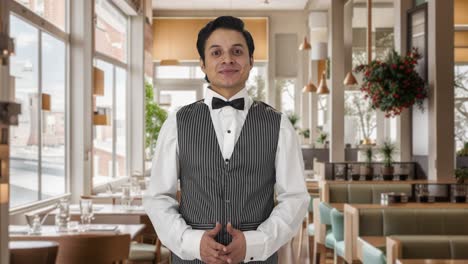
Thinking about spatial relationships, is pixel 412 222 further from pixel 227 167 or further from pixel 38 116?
pixel 38 116

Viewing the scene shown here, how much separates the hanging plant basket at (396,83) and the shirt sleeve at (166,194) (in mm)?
5872

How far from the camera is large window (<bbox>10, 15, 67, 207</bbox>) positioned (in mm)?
6418

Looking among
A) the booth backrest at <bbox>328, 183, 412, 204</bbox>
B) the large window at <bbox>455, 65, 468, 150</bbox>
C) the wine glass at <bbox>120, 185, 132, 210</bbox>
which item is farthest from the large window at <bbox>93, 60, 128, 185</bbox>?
the large window at <bbox>455, 65, 468, 150</bbox>

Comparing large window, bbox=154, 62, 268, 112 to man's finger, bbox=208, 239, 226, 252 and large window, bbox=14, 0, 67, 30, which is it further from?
man's finger, bbox=208, 239, 226, 252

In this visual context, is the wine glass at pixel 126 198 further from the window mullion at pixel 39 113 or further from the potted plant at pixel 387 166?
the potted plant at pixel 387 166

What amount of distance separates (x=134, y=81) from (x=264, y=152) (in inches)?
421

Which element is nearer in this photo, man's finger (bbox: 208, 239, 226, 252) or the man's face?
man's finger (bbox: 208, 239, 226, 252)

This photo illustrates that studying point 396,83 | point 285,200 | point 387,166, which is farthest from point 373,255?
point 387,166

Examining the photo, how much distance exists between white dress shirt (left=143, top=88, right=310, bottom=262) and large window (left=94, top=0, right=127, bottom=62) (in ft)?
25.8

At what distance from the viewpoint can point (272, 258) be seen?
6.71 ft

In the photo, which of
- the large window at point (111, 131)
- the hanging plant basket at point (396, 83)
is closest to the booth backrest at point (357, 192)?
the hanging plant basket at point (396, 83)

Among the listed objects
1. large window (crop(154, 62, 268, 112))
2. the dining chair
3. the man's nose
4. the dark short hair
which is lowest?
the dining chair

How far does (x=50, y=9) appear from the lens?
7535 millimetres

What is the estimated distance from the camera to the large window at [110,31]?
10180 mm
